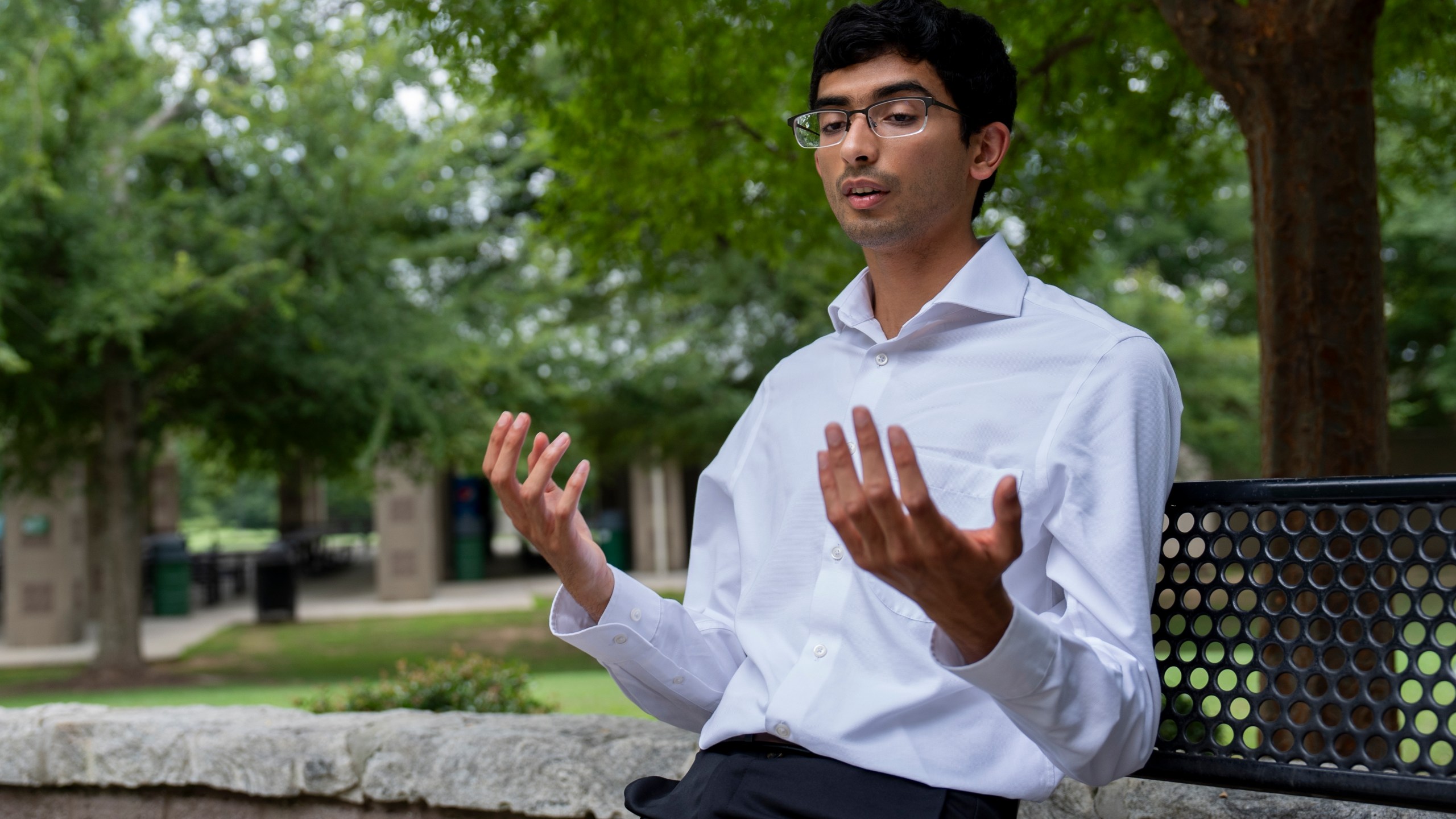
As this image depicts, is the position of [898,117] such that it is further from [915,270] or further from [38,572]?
[38,572]

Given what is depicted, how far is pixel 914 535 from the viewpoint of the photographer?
127 cm

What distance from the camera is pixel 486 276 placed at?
59.8 ft

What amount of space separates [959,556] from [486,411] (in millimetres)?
12518

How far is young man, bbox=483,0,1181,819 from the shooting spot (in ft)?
5.46

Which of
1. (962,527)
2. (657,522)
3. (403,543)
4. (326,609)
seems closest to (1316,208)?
(962,527)

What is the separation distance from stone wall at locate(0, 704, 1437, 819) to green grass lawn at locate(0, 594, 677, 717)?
3.80 metres

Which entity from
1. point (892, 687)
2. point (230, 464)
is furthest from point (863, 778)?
point (230, 464)

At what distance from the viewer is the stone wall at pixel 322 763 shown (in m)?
3.50

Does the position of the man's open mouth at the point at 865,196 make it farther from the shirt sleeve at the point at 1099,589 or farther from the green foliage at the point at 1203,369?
the green foliage at the point at 1203,369

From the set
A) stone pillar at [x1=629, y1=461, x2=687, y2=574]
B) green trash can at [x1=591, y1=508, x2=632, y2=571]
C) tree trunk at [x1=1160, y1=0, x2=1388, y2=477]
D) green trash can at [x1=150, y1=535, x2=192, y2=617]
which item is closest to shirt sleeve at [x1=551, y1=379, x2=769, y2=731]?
tree trunk at [x1=1160, y1=0, x2=1388, y2=477]

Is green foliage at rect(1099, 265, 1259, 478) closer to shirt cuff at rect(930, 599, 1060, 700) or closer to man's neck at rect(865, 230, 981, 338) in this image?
man's neck at rect(865, 230, 981, 338)

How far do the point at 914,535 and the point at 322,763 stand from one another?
2.99 metres

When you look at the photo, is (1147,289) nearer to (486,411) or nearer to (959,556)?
(486,411)

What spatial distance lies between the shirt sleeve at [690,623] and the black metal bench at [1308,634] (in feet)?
2.37
